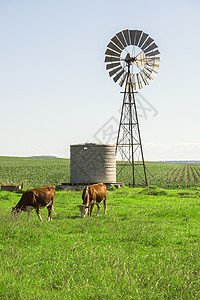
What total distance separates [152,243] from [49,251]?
9.47 feet

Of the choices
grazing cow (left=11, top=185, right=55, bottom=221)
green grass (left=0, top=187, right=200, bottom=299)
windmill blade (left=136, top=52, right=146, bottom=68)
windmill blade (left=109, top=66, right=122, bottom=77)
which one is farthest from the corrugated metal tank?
grazing cow (left=11, top=185, right=55, bottom=221)

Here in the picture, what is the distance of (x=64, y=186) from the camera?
73.0 ft

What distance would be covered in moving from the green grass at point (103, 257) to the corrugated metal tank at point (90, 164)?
29.6ft

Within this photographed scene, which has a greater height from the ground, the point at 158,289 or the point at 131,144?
the point at 131,144

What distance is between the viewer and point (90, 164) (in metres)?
22.6

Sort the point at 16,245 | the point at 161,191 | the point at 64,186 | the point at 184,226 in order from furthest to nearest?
the point at 64,186, the point at 161,191, the point at 184,226, the point at 16,245

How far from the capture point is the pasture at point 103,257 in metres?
5.01

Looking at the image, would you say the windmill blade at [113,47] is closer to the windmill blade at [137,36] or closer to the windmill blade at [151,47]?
the windmill blade at [137,36]

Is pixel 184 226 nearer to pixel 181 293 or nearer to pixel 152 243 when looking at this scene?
pixel 152 243

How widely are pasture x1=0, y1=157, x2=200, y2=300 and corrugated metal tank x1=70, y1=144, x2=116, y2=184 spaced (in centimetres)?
904

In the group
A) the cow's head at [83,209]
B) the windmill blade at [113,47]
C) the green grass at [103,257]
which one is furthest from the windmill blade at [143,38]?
the cow's head at [83,209]

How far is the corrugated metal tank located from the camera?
74.3ft

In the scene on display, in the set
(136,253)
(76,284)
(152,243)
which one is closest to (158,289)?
(76,284)

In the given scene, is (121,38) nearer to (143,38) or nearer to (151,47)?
(143,38)
